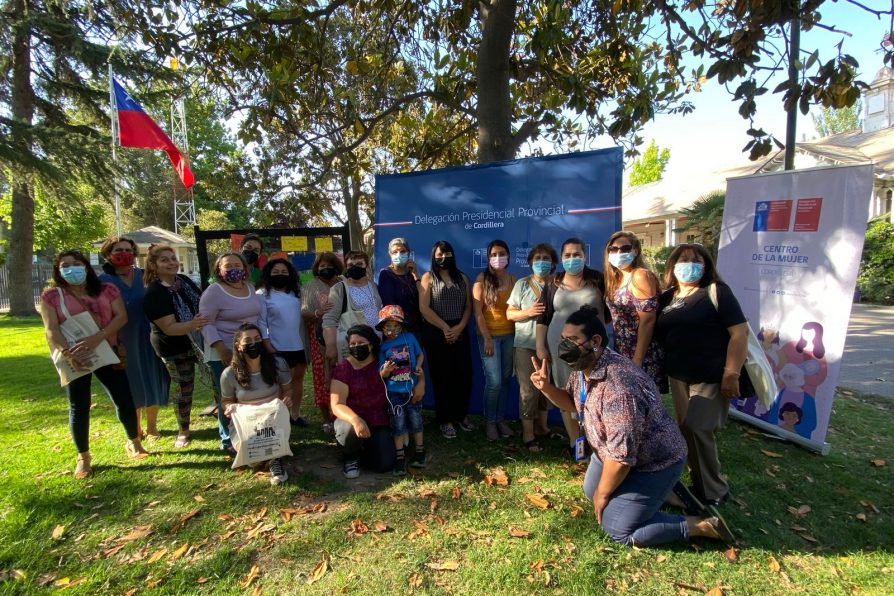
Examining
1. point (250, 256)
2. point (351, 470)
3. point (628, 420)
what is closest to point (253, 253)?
point (250, 256)

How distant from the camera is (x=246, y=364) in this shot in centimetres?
389

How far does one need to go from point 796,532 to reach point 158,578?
4156 mm

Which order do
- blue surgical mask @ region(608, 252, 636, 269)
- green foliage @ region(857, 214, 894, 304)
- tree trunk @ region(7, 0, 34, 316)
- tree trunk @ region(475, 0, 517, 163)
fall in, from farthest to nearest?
green foliage @ region(857, 214, 894, 304)
tree trunk @ region(7, 0, 34, 316)
tree trunk @ region(475, 0, 517, 163)
blue surgical mask @ region(608, 252, 636, 269)

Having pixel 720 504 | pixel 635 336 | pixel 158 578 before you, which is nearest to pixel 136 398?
pixel 158 578

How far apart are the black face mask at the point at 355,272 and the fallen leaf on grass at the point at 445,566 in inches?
101

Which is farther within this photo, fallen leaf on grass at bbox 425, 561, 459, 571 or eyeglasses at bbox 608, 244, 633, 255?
eyeglasses at bbox 608, 244, 633, 255

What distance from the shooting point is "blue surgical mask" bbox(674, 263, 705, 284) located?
133 inches

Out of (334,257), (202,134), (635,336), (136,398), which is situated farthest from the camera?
(202,134)

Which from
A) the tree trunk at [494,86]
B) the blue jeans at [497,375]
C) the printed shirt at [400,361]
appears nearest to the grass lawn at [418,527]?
the blue jeans at [497,375]

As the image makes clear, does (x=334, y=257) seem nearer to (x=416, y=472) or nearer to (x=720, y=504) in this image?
(x=416, y=472)

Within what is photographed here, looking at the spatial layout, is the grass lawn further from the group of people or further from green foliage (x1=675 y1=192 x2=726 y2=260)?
green foliage (x1=675 y1=192 x2=726 y2=260)

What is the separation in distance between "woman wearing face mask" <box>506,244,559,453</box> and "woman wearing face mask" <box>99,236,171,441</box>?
354cm

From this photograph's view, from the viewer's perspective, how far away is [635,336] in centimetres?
372

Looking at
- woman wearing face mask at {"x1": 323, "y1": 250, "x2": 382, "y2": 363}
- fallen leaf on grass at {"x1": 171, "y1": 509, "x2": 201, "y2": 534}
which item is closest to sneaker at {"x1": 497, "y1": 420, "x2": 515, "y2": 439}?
woman wearing face mask at {"x1": 323, "y1": 250, "x2": 382, "y2": 363}
